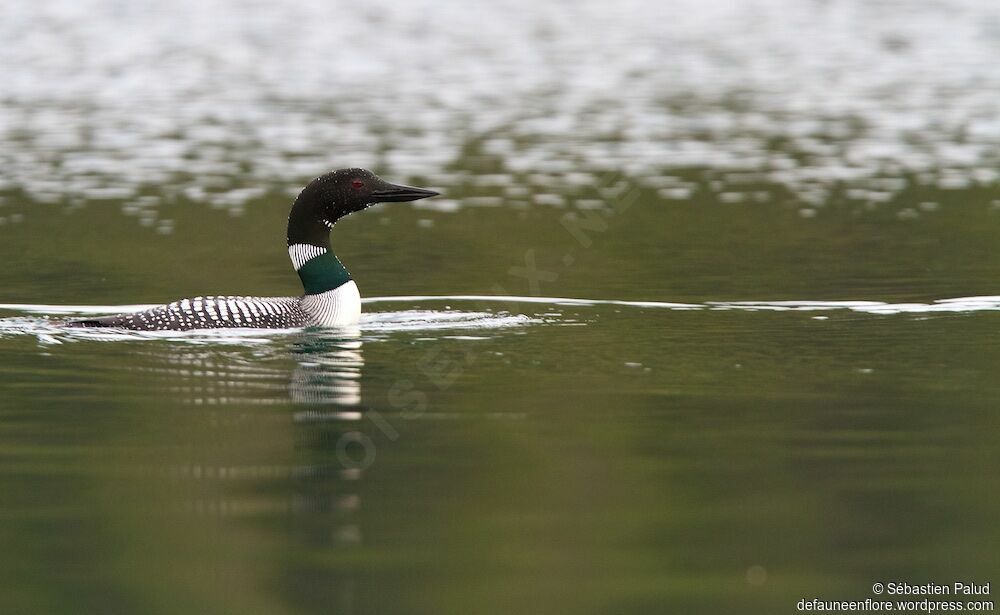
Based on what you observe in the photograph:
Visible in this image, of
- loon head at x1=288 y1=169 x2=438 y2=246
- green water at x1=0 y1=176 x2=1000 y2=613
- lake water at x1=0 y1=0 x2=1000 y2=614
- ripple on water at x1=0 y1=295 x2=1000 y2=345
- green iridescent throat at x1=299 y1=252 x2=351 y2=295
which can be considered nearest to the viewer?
green water at x1=0 y1=176 x2=1000 y2=613

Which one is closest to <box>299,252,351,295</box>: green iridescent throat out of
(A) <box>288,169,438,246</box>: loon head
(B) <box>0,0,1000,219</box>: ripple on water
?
(A) <box>288,169,438,246</box>: loon head

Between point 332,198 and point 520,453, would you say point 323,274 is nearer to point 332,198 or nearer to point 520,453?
point 332,198

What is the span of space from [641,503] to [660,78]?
2412 centimetres

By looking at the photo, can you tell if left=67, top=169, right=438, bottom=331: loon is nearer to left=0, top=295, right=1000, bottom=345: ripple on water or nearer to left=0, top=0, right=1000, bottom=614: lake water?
left=0, top=295, right=1000, bottom=345: ripple on water

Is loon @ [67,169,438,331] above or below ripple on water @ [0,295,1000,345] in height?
above

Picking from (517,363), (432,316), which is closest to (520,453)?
(517,363)

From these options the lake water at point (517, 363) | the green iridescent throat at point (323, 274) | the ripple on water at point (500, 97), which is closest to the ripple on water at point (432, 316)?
the lake water at point (517, 363)

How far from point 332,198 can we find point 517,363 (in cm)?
228

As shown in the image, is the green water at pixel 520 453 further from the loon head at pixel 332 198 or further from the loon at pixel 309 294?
the loon head at pixel 332 198

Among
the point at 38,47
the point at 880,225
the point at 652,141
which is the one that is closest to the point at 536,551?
the point at 880,225

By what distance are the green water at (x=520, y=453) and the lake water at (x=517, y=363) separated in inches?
1.0

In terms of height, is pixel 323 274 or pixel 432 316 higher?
pixel 323 274

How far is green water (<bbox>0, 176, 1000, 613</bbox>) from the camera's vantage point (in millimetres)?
5348

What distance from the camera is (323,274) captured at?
10.7m
